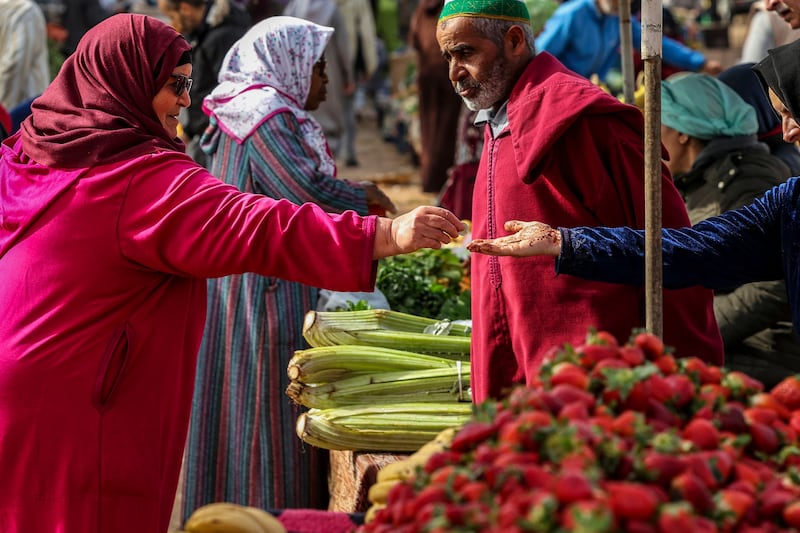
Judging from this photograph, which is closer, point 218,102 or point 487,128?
point 487,128

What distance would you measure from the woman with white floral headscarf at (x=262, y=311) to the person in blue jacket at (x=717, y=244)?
5.98ft

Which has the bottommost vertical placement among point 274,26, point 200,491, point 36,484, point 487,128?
point 200,491

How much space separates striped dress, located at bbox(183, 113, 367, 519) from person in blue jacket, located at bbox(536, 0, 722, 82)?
134 inches

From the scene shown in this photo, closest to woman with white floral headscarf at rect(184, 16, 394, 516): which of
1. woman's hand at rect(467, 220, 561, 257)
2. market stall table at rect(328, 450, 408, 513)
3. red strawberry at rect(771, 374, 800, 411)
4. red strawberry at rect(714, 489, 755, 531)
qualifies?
market stall table at rect(328, 450, 408, 513)

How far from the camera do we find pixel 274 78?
15.5ft

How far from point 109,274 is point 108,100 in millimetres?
487

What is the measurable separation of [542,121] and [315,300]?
1794mm

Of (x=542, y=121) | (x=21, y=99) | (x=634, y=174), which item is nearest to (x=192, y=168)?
(x=542, y=121)

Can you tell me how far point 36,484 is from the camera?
3.02 meters

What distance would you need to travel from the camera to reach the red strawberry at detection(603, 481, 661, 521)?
5.41 ft

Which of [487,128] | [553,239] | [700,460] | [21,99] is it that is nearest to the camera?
[700,460]

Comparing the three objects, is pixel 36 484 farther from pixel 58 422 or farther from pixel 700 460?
pixel 700 460

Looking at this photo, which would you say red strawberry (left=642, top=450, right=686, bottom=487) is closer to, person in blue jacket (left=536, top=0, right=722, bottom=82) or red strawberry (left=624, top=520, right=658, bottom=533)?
red strawberry (left=624, top=520, right=658, bottom=533)

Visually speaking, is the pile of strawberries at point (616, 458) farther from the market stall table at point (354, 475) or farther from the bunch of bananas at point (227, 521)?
the market stall table at point (354, 475)
